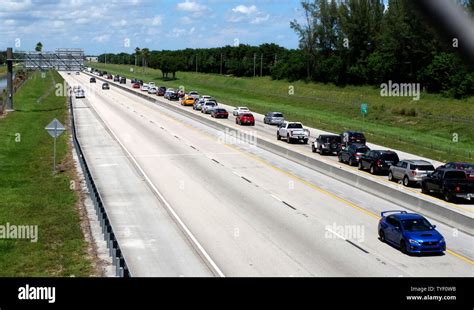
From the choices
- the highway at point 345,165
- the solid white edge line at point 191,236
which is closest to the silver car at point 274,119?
the highway at point 345,165

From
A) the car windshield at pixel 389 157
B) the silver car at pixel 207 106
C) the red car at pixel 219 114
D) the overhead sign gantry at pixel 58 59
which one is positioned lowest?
the car windshield at pixel 389 157

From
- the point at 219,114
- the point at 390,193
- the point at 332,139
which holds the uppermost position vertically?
the point at 219,114

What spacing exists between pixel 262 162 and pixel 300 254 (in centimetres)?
2134

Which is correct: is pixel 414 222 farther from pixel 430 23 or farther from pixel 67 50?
pixel 67 50

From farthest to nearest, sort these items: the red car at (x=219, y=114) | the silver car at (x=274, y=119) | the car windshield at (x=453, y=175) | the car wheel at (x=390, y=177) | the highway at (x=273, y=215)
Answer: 1. the red car at (x=219, y=114)
2. the silver car at (x=274, y=119)
3. the car wheel at (x=390, y=177)
4. the car windshield at (x=453, y=175)
5. the highway at (x=273, y=215)

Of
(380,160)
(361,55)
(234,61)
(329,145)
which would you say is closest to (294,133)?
(329,145)

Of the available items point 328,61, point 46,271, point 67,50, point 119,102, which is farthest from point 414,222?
point 328,61

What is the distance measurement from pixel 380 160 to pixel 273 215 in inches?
522

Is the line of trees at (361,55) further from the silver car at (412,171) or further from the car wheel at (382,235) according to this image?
the car wheel at (382,235)

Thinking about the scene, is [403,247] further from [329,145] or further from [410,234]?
[329,145]

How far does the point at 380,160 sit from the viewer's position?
1390 inches

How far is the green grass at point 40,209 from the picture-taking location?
1642 cm

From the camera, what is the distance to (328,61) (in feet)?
390

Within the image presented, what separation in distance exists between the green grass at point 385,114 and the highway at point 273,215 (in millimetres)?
15771
